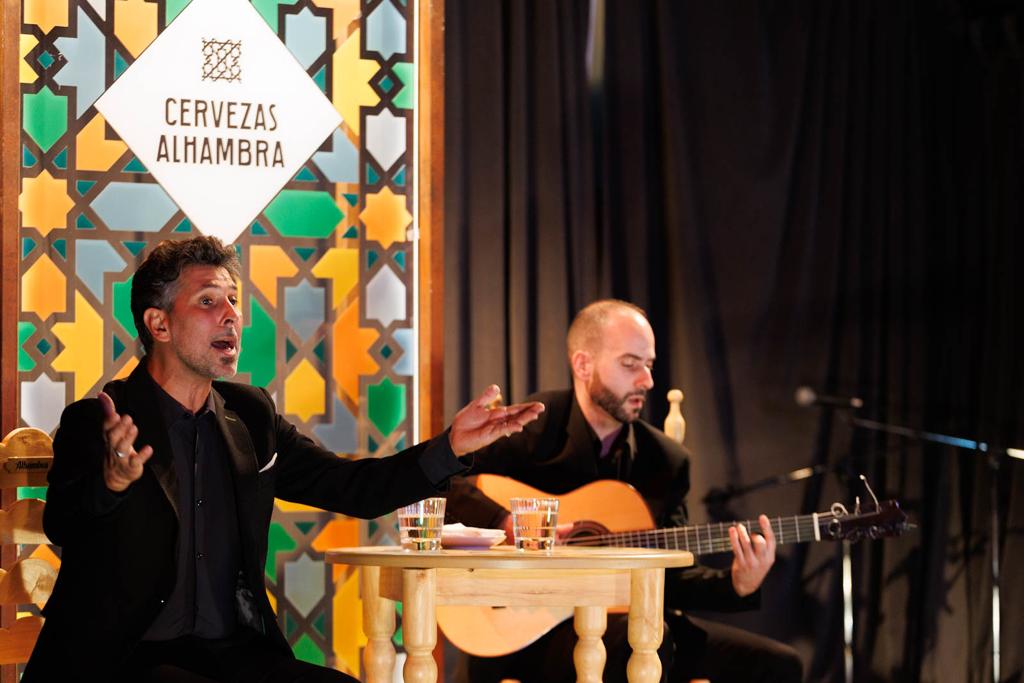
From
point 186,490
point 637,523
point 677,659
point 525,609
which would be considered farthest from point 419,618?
point 677,659

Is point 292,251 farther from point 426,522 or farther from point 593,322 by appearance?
A: point 426,522

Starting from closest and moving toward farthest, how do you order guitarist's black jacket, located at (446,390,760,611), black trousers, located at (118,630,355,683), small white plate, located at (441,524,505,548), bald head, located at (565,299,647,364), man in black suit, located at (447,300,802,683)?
black trousers, located at (118,630,355,683) → small white plate, located at (441,524,505,548) → man in black suit, located at (447,300,802,683) → guitarist's black jacket, located at (446,390,760,611) → bald head, located at (565,299,647,364)

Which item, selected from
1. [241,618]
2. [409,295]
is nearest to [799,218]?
[409,295]

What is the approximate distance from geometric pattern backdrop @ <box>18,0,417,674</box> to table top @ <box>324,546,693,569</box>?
45.2 inches

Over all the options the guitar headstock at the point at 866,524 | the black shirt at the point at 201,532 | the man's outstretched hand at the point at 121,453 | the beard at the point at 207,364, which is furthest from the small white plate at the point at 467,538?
the guitar headstock at the point at 866,524

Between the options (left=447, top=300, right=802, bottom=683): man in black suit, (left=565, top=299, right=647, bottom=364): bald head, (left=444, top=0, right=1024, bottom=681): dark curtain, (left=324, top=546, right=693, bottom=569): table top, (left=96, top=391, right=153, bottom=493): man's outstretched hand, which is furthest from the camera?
(left=444, top=0, right=1024, bottom=681): dark curtain

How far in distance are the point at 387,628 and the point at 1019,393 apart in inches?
111

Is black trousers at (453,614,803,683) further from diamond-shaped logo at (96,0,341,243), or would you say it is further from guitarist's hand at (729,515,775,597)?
diamond-shaped logo at (96,0,341,243)

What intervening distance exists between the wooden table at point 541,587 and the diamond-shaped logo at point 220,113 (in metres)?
1.40

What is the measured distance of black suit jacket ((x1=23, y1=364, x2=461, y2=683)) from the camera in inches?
104

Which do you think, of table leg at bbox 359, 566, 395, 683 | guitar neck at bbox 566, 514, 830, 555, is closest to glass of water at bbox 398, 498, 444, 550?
table leg at bbox 359, 566, 395, 683

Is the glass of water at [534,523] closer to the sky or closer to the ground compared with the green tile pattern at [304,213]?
closer to the ground

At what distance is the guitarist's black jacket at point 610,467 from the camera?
3.81 m

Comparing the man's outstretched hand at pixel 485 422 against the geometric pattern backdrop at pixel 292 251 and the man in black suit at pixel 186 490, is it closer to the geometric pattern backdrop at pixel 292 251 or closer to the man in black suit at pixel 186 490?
the man in black suit at pixel 186 490
